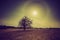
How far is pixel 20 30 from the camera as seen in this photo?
5016mm

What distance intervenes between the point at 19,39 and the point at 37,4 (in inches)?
57.1

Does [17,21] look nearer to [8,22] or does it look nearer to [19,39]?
[8,22]

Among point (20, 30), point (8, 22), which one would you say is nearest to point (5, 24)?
point (8, 22)

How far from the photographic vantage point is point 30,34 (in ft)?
15.3

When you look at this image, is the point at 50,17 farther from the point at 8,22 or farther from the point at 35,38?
the point at 8,22

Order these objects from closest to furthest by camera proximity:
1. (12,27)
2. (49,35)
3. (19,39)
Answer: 1. (19,39)
2. (49,35)
3. (12,27)

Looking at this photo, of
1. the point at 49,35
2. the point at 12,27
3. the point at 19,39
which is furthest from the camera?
the point at 12,27

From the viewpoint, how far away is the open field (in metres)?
4.35

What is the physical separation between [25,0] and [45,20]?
958 mm

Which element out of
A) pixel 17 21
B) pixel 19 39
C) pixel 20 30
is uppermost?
pixel 17 21

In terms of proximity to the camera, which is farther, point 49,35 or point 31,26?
point 31,26

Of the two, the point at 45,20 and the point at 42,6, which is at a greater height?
the point at 42,6

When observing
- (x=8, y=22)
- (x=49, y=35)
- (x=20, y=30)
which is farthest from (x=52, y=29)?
(x=8, y=22)

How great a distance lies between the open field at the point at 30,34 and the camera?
435 cm
